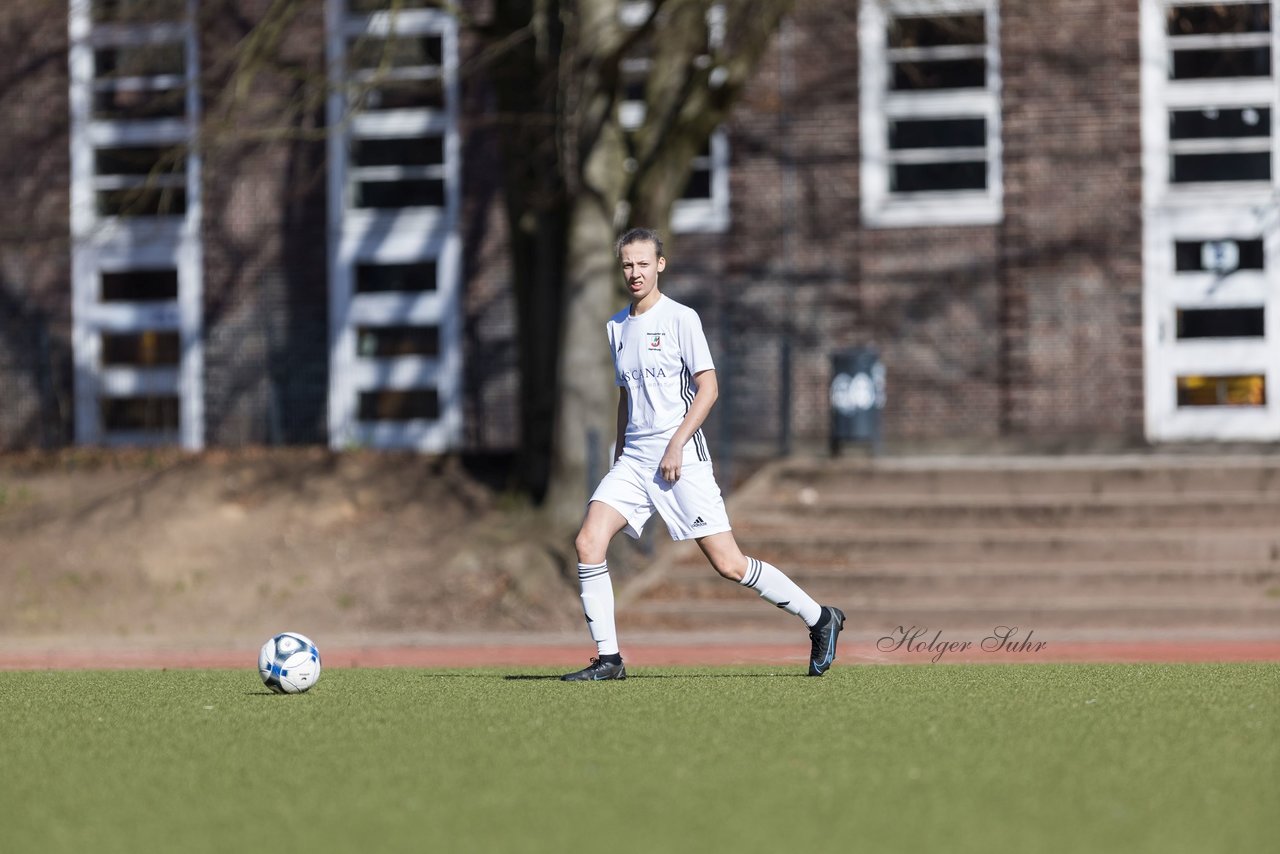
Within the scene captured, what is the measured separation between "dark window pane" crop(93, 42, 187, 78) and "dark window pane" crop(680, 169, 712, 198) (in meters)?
6.48

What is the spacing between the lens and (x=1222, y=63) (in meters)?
23.3

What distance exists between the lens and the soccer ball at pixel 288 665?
887 centimetres

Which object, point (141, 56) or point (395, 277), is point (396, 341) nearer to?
point (395, 277)

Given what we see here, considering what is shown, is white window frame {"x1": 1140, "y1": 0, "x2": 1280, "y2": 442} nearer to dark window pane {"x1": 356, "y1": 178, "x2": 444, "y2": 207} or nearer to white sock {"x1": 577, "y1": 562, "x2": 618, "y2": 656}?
dark window pane {"x1": 356, "y1": 178, "x2": 444, "y2": 207}

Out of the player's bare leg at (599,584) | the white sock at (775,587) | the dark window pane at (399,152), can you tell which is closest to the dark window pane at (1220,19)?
the dark window pane at (399,152)

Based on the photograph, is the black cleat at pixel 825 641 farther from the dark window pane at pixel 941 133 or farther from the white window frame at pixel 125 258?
the white window frame at pixel 125 258

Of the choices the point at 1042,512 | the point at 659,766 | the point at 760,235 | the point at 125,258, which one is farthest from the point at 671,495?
the point at 125,258

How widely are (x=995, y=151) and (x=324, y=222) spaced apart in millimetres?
8577

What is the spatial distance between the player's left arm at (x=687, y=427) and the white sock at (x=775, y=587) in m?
0.75

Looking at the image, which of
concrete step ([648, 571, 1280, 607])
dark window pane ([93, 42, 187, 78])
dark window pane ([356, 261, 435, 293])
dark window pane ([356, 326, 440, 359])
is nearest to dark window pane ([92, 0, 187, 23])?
dark window pane ([93, 42, 187, 78])

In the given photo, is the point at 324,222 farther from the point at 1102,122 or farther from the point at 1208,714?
the point at 1208,714

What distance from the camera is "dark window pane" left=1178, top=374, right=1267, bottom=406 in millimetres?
23062

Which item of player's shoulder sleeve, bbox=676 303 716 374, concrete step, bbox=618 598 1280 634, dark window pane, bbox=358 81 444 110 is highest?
dark window pane, bbox=358 81 444 110

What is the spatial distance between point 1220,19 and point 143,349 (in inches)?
557
